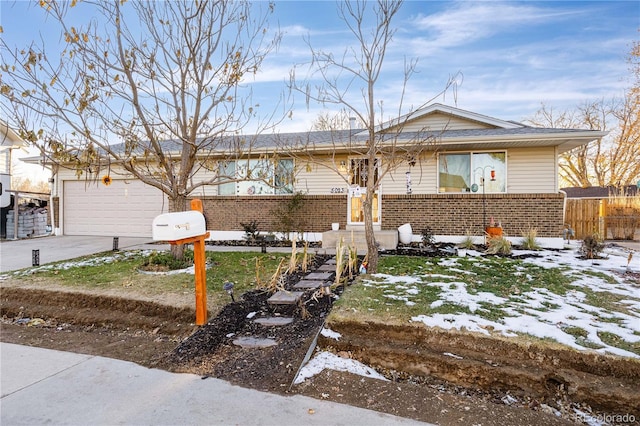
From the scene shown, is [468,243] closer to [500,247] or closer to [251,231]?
[500,247]

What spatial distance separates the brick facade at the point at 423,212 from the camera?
9.54 metres

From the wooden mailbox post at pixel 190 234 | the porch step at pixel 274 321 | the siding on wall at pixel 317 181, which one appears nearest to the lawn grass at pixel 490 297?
the porch step at pixel 274 321

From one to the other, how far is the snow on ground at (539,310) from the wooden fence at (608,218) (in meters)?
8.12

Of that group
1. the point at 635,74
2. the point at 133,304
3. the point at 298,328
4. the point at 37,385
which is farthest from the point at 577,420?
the point at 635,74

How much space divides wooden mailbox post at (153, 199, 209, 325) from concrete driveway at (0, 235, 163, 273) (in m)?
5.43

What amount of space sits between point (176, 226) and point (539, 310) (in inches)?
161

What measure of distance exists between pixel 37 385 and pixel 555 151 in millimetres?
11330

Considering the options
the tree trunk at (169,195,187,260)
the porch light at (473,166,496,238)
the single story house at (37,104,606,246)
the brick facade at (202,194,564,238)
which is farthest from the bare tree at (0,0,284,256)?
the porch light at (473,166,496,238)

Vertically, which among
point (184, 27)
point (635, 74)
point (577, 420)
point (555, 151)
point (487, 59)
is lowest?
point (577, 420)

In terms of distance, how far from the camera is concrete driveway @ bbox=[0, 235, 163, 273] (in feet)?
26.1

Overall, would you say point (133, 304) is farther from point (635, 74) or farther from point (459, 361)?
point (635, 74)

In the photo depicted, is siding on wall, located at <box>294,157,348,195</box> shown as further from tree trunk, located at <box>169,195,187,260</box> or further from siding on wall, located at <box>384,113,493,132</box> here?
tree trunk, located at <box>169,195,187,260</box>

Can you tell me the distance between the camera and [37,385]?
2926 mm

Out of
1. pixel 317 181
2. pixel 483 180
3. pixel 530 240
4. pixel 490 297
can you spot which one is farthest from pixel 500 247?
pixel 317 181
